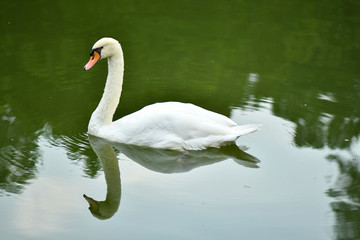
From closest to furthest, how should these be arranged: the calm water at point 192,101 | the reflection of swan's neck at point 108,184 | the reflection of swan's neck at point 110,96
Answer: the calm water at point 192,101 → the reflection of swan's neck at point 108,184 → the reflection of swan's neck at point 110,96

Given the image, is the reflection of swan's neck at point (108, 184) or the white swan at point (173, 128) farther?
the white swan at point (173, 128)

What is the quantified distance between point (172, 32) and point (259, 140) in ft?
17.5

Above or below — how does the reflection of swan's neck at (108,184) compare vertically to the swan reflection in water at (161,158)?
below

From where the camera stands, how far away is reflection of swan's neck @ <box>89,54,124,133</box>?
7.26 meters

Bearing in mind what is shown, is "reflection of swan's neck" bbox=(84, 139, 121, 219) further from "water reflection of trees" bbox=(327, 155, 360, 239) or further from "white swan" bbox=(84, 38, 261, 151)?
"water reflection of trees" bbox=(327, 155, 360, 239)

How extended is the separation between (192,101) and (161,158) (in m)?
1.98

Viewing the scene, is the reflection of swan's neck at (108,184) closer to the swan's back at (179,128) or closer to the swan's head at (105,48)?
the swan's back at (179,128)

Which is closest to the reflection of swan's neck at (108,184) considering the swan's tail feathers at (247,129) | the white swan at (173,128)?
the white swan at (173,128)

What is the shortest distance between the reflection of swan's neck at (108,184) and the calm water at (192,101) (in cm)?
2

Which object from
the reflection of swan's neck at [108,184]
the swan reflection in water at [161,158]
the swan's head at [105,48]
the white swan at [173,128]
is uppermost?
the swan's head at [105,48]

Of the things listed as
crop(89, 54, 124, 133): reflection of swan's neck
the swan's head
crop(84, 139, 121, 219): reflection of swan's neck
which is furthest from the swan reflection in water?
the swan's head

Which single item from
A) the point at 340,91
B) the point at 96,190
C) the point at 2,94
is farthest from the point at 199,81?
the point at 96,190

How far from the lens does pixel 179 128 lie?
675 cm

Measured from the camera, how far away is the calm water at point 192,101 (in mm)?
5535
